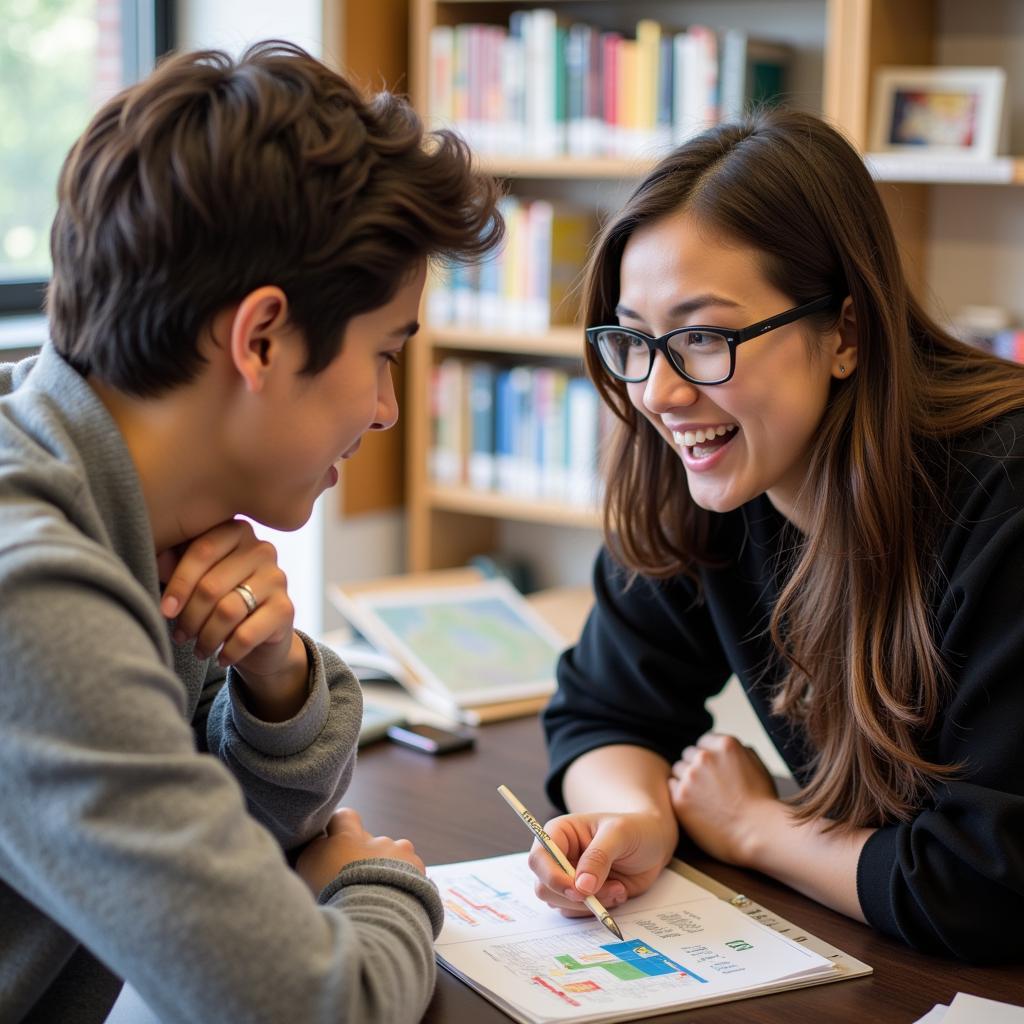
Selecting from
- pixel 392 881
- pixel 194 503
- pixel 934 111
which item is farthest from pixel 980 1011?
pixel 934 111

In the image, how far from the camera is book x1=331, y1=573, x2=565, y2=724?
1.78 m

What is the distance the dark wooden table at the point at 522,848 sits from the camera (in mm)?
1015

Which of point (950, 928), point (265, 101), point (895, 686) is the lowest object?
point (950, 928)

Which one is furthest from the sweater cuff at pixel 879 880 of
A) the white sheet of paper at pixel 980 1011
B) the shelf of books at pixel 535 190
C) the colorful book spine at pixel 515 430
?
the colorful book spine at pixel 515 430

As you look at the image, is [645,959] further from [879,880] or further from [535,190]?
[535,190]

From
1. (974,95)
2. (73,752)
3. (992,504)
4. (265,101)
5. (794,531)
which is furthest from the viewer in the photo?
(974,95)

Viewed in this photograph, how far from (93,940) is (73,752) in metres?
0.11

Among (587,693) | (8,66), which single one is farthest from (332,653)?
(8,66)

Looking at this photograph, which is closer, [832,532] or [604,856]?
[604,856]

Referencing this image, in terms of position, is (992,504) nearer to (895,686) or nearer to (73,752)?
(895,686)

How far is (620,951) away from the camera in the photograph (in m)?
1.10

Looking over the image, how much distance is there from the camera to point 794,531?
1.45 m

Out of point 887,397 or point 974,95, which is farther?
point 974,95

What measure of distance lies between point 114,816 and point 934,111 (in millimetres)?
2376
